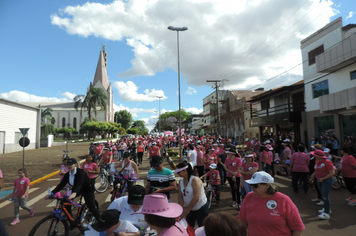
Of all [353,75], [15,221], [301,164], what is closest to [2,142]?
[15,221]

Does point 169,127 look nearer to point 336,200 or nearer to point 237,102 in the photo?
point 237,102

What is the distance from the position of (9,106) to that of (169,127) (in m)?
62.4

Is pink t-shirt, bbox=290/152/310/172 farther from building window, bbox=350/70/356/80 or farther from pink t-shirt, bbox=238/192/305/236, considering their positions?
building window, bbox=350/70/356/80

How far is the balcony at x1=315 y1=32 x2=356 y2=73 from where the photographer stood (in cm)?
1392

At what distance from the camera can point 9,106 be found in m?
27.3

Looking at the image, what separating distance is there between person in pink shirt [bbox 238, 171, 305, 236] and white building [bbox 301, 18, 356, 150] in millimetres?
15105

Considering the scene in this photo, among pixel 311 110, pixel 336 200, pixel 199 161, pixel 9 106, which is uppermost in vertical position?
pixel 9 106

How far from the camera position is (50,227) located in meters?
4.07

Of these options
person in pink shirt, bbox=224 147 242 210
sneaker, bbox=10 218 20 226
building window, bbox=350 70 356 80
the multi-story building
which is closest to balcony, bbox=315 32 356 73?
building window, bbox=350 70 356 80

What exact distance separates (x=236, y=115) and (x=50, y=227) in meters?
38.1

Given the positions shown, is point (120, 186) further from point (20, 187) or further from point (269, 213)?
point (269, 213)

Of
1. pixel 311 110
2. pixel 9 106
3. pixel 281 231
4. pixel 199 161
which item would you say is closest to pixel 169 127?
pixel 9 106

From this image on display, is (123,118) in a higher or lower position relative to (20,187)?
higher

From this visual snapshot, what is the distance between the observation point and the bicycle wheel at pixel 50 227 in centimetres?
393
